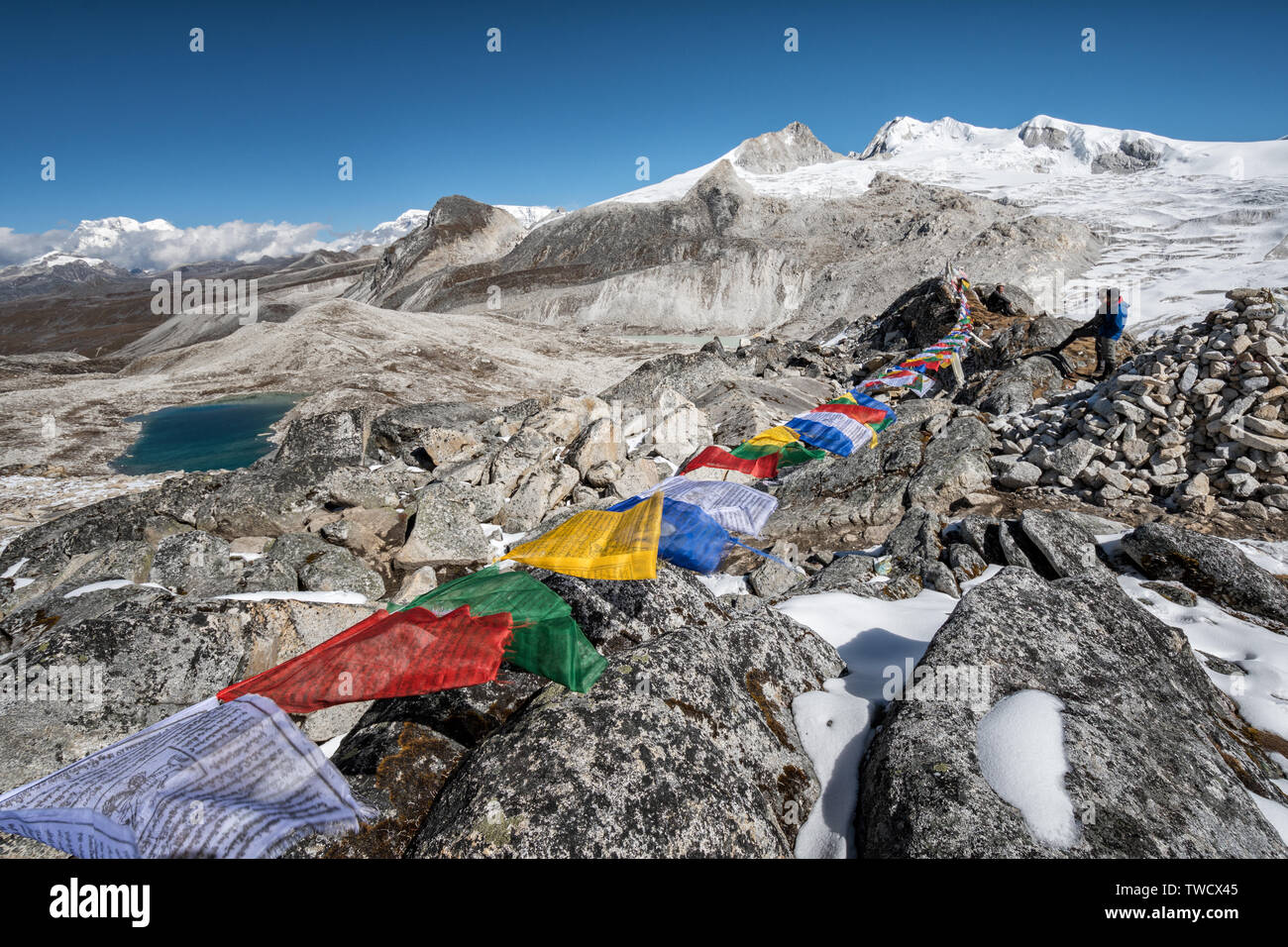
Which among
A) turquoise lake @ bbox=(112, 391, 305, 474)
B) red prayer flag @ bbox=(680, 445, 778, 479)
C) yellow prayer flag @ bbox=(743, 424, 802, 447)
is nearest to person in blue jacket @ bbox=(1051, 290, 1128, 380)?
yellow prayer flag @ bbox=(743, 424, 802, 447)

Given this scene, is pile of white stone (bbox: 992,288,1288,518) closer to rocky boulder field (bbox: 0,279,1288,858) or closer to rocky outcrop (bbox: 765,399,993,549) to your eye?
rocky boulder field (bbox: 0,279,1288,858)

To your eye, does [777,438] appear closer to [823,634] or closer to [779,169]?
[823,634]

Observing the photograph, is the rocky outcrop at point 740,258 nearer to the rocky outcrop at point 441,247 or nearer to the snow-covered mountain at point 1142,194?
the snow-covered mountain at point 1142,194

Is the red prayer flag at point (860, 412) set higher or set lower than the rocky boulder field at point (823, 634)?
higher

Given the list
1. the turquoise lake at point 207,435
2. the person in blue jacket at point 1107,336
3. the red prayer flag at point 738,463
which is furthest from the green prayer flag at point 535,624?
the turquoise lake at point 207,435

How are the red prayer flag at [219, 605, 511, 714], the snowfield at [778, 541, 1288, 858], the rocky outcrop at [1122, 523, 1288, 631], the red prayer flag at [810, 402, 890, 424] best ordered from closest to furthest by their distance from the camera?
the snowfield at [778, 541, 1288, 858], the red prayer flag at [219, 605, 511, 714], the rocky outcrop at [1122, 523, 1288, 631], the red prayer flag at [810, 402, 890, 424]

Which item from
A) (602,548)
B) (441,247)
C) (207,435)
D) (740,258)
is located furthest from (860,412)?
(441,247)
